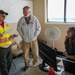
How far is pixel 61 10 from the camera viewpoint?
16.2 ft

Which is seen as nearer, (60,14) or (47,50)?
(47,50)

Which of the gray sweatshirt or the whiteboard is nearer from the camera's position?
the gray sweatshirt

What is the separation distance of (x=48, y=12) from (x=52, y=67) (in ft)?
12.2

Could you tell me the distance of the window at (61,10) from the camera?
187 inches

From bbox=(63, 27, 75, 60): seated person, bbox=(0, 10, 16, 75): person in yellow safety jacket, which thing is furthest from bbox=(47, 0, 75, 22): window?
bbox=(0, 10, 16, 75): person in yellow safety jacket

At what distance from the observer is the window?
474cm

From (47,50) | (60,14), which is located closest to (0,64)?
(47,50)

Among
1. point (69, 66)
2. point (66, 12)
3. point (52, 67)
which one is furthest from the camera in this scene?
point (66, 12)

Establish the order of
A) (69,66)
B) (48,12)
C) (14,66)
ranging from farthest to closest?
(48,12)
(14,66)
(69,66)

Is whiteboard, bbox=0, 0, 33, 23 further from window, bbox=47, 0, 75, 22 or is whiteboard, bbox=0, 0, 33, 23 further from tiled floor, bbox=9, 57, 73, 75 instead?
tiled floor, bbox=9, 57, 73, 75

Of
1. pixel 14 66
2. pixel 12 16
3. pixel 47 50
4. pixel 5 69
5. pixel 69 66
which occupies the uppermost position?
pixel 12 16

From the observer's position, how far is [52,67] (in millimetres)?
1757

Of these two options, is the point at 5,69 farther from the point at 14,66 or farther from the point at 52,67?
the point at 52,67

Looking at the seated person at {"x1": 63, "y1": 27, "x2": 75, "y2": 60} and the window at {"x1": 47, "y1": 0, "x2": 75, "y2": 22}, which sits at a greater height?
the window at {"x1": 47, "y1": 0, "x2": 75, "y2": 22}
